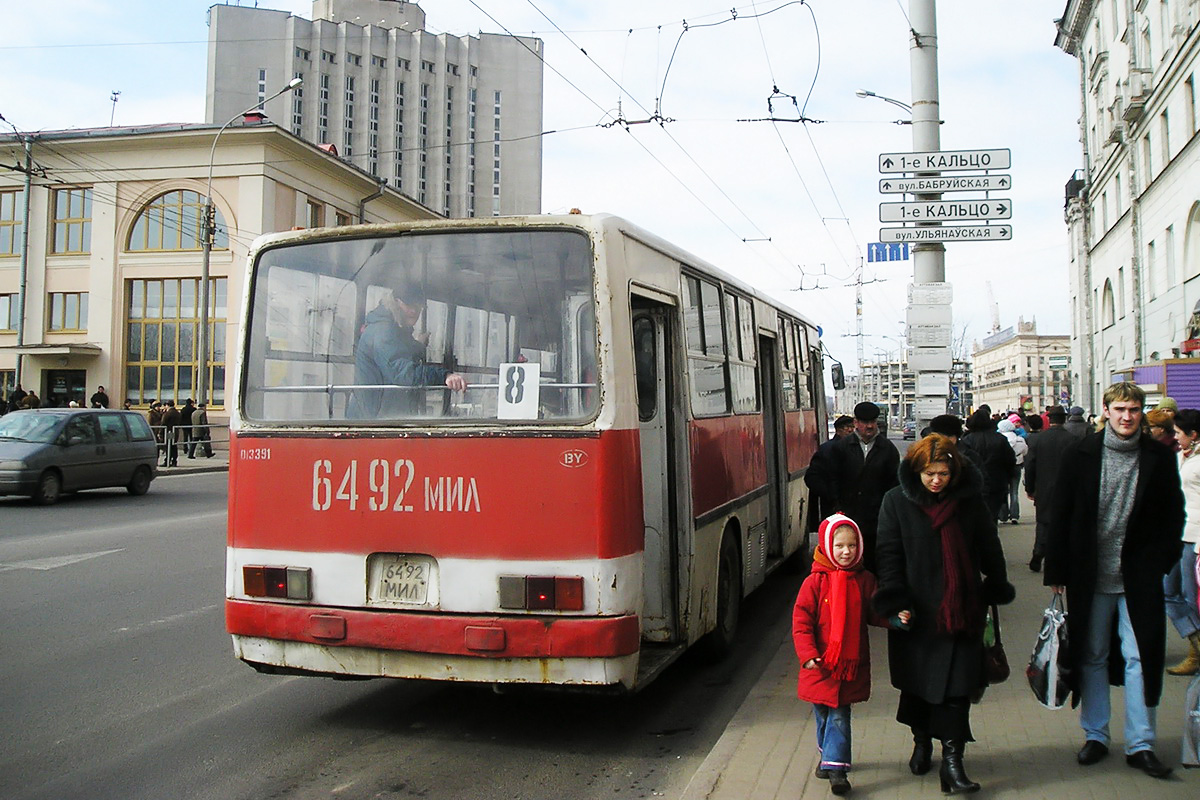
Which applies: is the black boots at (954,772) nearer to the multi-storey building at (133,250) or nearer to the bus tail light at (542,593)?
the bus tail light at (542,593)

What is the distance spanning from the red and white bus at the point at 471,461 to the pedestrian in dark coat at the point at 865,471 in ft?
6.05

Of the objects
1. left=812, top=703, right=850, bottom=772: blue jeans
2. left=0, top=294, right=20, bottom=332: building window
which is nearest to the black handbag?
left=812, top=703, right=850, bottom=772: blue jeans

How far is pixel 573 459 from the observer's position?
5.32 metres

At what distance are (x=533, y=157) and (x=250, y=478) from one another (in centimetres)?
10074

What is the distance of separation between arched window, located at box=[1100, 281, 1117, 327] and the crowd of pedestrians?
38.2m

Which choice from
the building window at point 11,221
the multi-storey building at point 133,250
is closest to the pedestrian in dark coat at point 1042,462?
the multi-storey building at point 133,250

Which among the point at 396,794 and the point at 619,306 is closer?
the point at 396,794

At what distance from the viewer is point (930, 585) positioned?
181 inches

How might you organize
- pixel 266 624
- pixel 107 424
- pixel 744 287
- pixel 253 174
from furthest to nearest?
pixel 253 174 < pixel 107 424 < pixel 744 287 < pixel 266 624

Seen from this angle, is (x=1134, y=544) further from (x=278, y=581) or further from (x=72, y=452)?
(x=72, y=452)

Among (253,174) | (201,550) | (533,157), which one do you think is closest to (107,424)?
(201,550)

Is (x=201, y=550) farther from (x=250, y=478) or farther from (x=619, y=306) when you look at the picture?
(x=619, y=306)

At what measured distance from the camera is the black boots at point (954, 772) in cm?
458

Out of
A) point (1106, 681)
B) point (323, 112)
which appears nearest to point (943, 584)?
point (1106, 681)
